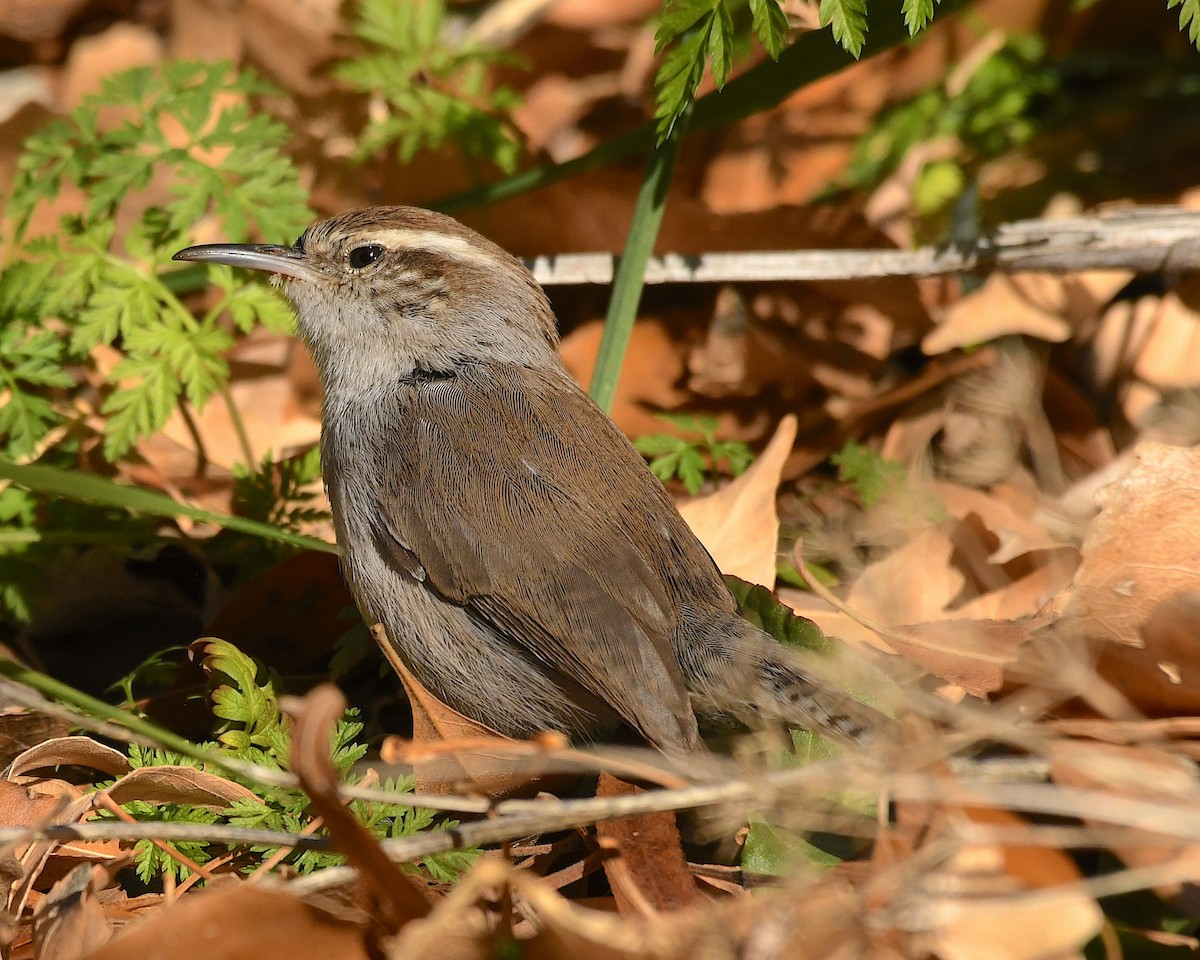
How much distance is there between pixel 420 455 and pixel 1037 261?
2521 millimetres

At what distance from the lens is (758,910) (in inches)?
94.9

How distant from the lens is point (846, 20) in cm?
357

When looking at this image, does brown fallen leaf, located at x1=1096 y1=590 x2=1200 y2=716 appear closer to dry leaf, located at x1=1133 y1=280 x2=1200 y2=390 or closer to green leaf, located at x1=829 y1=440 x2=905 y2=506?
green leaf, located at x1=829 y1=440 x2=905 y2=506

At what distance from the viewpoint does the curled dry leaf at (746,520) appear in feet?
13.2

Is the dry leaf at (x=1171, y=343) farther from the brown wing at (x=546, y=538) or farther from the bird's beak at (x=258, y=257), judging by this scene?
the bird's beak at (x=258, y=257)

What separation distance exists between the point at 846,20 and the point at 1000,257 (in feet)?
4.67

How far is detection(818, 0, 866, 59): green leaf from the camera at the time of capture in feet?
11.7

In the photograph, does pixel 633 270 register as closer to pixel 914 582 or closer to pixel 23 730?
pixel 914 582

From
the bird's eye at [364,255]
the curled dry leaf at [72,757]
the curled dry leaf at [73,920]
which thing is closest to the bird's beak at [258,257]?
the bird's eye at [364,255]

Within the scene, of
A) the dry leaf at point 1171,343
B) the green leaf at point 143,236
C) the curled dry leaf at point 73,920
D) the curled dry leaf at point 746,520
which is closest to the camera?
the curled dry leaf at point 73,920

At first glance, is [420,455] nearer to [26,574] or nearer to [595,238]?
[26,574]

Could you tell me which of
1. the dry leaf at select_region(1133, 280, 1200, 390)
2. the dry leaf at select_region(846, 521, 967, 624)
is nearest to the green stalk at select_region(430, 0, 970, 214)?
the dry leaf at select_region(1133, 280, 1200, 390)

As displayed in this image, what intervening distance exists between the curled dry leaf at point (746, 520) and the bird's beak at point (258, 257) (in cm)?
149

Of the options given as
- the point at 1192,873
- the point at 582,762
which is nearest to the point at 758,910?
the point at 582,762
